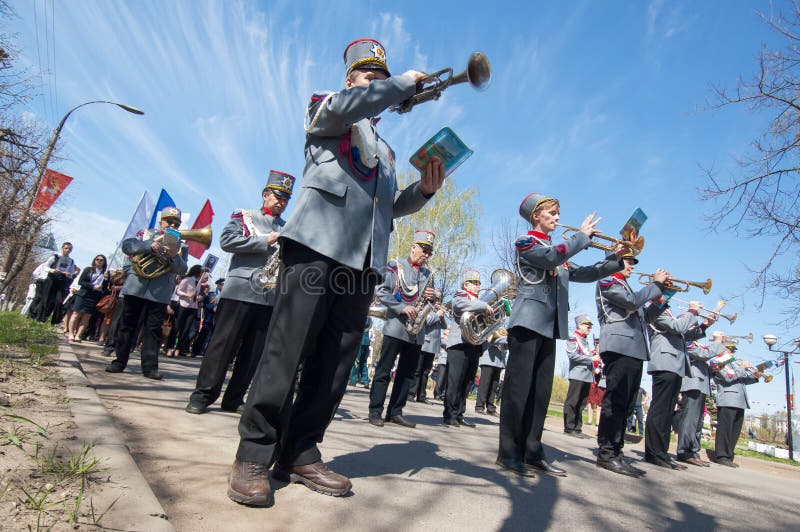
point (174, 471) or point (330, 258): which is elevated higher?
point (330, 258)

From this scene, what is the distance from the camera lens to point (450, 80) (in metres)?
2.52

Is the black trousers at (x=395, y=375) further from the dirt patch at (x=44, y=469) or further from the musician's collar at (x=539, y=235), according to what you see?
the dirt patch at (x=44, y=469)

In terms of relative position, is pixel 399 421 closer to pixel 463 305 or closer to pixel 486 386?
pixel 463 305

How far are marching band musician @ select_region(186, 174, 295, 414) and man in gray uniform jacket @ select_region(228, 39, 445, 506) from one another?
6.43ft

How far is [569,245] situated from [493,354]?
7.80 metres

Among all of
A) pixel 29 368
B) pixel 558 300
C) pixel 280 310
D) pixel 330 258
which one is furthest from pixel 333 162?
pixel 29 368

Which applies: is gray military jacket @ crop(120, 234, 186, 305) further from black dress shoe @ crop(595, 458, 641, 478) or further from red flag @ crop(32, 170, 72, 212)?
red flag @ crop(32, 170, 72, 212)

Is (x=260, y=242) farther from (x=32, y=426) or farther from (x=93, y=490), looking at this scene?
(x=93, y=490)

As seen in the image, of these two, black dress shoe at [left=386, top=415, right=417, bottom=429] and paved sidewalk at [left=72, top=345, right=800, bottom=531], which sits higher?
black dress shoe at [left=386, top=415, right=417, bottom=429]

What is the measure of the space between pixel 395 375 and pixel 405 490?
142 inches

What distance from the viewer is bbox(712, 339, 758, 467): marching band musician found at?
914cm

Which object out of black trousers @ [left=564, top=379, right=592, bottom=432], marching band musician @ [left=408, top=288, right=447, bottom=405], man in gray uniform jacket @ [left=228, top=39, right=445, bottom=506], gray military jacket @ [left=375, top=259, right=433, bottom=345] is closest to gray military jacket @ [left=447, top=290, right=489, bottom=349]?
gray military jacket @ [left=375, top=259, right=433, bottom=345]

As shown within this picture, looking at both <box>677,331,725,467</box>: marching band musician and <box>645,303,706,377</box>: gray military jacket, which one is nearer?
<box>645,303,706,377</box>: gray military jacket

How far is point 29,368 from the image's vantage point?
4.32 m
